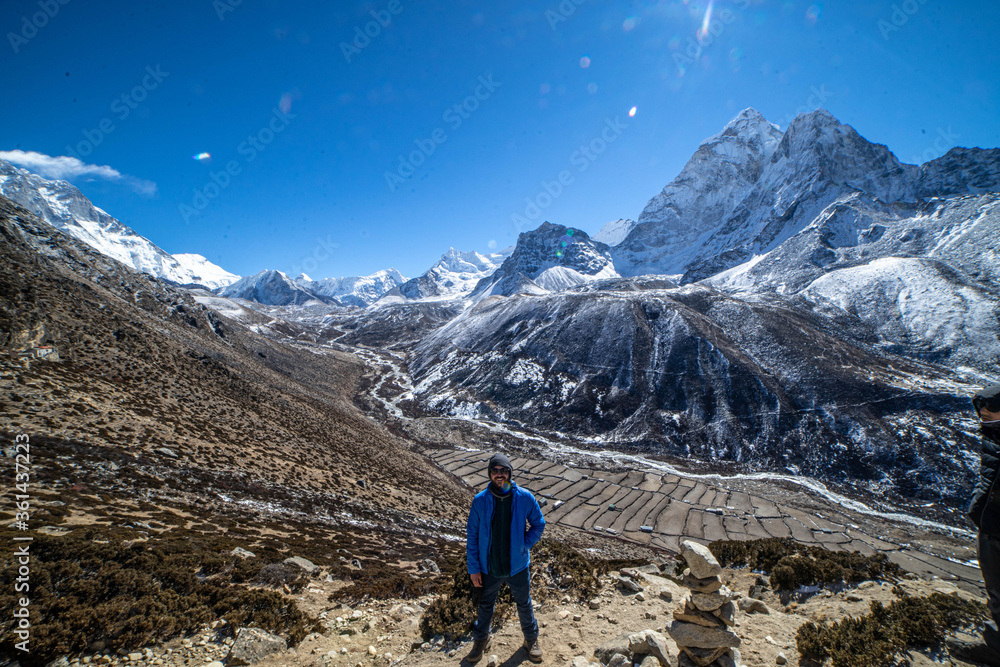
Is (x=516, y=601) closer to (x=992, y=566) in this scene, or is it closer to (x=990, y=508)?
(x=992, y=566)

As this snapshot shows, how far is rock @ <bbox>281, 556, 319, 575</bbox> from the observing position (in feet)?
35.7

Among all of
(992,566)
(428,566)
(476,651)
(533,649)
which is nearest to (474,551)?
(476,651)

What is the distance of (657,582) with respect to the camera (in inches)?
449

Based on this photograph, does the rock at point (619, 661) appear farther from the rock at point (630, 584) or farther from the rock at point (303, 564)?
the rock at point (303, 564)

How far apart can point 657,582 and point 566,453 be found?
3892 cm

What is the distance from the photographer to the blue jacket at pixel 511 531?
21.0 ft

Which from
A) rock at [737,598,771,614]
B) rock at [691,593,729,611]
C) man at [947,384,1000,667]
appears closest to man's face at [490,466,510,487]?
rock at [691,593,729,611]

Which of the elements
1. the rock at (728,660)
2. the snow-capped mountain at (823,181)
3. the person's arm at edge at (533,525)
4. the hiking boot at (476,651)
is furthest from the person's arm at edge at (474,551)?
the snow-capped mountain at (823,181)

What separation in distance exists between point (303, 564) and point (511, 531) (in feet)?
27.7

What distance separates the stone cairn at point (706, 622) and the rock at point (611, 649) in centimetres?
86

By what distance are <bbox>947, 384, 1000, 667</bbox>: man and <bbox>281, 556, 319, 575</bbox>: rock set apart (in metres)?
13.9

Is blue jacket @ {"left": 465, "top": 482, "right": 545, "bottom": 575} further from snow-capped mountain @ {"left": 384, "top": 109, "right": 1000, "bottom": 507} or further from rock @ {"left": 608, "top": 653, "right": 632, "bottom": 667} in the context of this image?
snow-capped mountain @ {"left": 384, "top": 109, "right": 1000, "bottom": 507}

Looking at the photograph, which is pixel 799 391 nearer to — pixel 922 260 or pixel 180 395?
pixel 922 260

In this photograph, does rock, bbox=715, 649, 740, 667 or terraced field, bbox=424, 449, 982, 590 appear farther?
terraced field, bbox=424, 449, 982, 590
